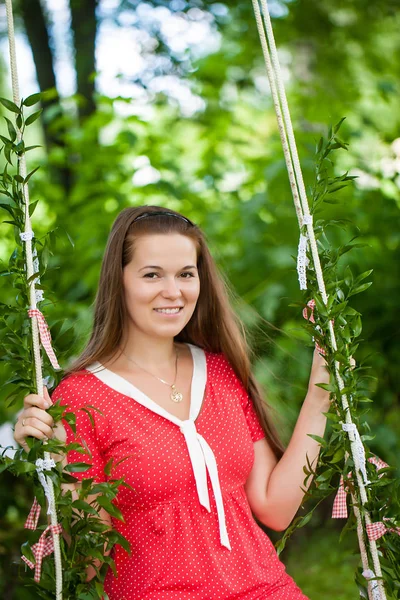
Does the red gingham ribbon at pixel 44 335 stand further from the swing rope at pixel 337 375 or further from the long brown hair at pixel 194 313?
the swing rope at pixel 337 375

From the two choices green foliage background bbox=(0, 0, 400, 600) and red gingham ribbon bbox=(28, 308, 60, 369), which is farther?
green foliage background bbox=(0, 0, 400, 600)

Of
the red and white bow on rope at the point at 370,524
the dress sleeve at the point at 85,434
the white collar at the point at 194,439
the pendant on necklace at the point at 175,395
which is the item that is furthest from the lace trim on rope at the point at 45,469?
the red and white bow on rope at the point at 370,524

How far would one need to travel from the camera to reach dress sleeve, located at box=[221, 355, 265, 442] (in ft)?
7.68

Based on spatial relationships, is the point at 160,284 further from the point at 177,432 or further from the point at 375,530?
the point at 375,530

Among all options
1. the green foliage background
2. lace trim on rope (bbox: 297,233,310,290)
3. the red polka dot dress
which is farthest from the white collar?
the green foliage background

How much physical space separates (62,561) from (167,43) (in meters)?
3.48

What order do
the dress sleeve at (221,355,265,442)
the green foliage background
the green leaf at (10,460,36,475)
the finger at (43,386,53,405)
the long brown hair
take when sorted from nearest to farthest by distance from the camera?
the green leaf at (10,460,36,475), the finger at (43,386,53,405), the long brown hair, the dress sleeve at (221,355,265,442), the green foliage background

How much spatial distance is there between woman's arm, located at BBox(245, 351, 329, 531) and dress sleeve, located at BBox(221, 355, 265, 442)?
0.03 m

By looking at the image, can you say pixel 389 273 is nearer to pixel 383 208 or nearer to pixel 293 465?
pixel 383 208

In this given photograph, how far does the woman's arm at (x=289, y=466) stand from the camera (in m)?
2.14

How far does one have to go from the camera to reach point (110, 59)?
4.65 m

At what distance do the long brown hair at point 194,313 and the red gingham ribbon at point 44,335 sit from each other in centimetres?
27

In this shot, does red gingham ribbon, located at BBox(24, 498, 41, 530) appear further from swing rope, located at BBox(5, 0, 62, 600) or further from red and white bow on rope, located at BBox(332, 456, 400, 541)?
red and white bow on rope, located at BBox(332, 456, 400, 541)

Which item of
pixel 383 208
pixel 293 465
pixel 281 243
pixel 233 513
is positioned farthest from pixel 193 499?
pixel 383 208
